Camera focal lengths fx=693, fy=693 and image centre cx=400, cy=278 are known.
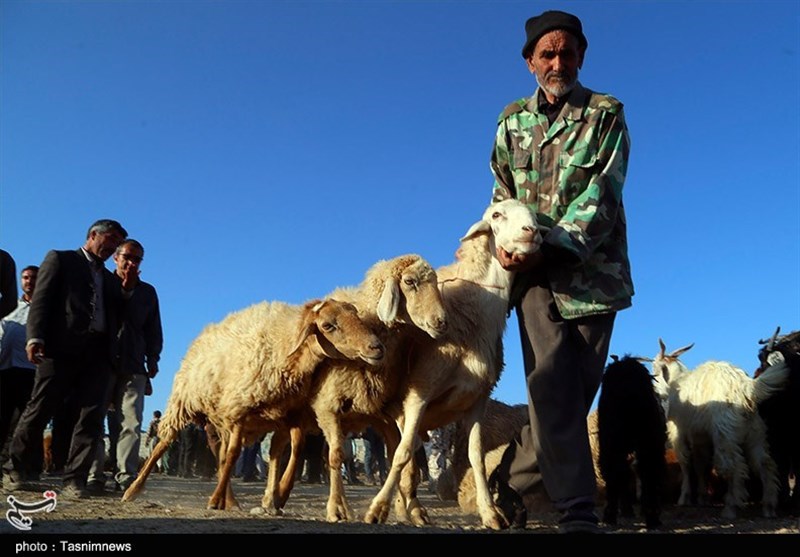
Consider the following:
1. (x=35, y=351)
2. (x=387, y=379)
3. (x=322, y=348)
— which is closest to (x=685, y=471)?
(x=387, y=379)

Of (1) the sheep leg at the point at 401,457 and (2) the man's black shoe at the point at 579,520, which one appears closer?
(2) the man's black shoe at the point at 579,520

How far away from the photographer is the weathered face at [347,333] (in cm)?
557

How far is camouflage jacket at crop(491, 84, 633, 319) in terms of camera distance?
416 centimetres

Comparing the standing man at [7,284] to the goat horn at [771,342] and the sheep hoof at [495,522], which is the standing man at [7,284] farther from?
the goat horn at [771,342]

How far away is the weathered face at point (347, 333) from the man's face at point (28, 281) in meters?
6.12

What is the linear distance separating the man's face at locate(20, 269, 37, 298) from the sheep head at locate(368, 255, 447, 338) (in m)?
6.57

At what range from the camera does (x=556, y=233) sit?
13.7 ft

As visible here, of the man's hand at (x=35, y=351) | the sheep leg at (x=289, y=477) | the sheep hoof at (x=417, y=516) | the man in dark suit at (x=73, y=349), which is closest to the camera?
the sheep hoof at (x=417, y=516)

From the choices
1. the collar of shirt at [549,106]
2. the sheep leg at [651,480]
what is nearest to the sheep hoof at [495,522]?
the sheep leg at [651,480]

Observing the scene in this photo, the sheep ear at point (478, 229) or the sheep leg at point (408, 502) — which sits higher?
the sheep ear at point (478, 229)

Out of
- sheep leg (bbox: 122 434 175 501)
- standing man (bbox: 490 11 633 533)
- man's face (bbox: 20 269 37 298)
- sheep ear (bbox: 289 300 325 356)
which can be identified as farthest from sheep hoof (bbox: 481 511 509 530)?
man's face (bbox: 20 269 37 298)
